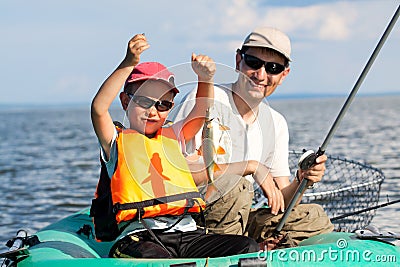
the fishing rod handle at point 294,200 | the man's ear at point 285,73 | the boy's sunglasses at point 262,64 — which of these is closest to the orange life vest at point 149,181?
the fishing rod handle at point 294,200

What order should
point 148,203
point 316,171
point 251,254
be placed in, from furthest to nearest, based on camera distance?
1. point 316,171
2. point 148,203
3. point 251,254

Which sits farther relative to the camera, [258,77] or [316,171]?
[258,77]

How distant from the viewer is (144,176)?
4254mm

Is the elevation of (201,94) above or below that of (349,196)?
below

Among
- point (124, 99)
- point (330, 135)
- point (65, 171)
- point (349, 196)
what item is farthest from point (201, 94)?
point (65, 171)

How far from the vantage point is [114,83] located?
393cm

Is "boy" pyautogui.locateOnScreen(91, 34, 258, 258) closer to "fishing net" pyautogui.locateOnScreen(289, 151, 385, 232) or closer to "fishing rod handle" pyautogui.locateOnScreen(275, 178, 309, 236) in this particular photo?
"fishing rod handle" pyautogui.locateOnScreen(275, 178, 309, 236)

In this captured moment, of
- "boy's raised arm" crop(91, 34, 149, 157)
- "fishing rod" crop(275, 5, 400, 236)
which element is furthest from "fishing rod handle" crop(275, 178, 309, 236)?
"boy's raised arm" crop(91, 34, 149, 157)

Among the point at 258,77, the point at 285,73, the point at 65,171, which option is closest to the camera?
the point at 258,77

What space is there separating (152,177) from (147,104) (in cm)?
44

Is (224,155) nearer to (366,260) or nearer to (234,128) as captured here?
(234,128)

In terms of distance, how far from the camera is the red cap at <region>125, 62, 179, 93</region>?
13.7ft

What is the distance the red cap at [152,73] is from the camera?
4.17m

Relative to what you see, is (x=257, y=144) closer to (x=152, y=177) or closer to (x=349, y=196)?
(x=152, y=177)
